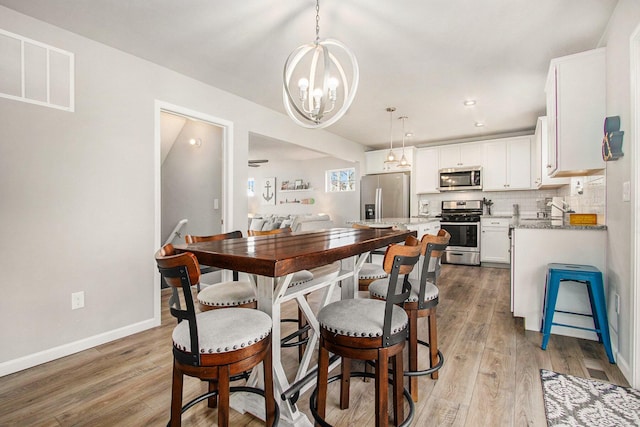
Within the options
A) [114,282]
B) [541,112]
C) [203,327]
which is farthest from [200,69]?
[541,112]

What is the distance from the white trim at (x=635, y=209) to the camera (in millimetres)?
1818

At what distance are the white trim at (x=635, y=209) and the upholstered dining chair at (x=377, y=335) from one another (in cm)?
Answer: 151

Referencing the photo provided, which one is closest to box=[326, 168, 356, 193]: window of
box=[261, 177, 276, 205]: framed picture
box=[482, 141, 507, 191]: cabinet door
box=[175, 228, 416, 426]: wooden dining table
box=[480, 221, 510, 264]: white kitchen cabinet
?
box=[261, 177, 276, 205]: framed picture

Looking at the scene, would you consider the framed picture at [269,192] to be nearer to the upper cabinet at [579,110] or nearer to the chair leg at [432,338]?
Answer: the upper cabinet at [579,110]

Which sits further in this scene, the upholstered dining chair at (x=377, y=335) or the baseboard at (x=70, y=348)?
the baseboard at (x=70, y=348)

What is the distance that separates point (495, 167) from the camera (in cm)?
562

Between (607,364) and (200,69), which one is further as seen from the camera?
(200,69)

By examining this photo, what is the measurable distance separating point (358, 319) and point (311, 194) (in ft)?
21.3

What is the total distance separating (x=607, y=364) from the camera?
2119 millimetres

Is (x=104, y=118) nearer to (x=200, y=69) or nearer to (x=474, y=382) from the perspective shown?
(x=200, y=69)

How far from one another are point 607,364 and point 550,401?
0.84 metres

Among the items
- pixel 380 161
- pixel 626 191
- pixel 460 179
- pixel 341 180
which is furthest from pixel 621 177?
pixel 341 180

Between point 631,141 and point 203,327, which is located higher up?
point 631,141

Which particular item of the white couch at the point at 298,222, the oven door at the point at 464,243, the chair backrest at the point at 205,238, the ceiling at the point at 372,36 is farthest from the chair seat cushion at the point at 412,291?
the oven door at the point at 464,243
